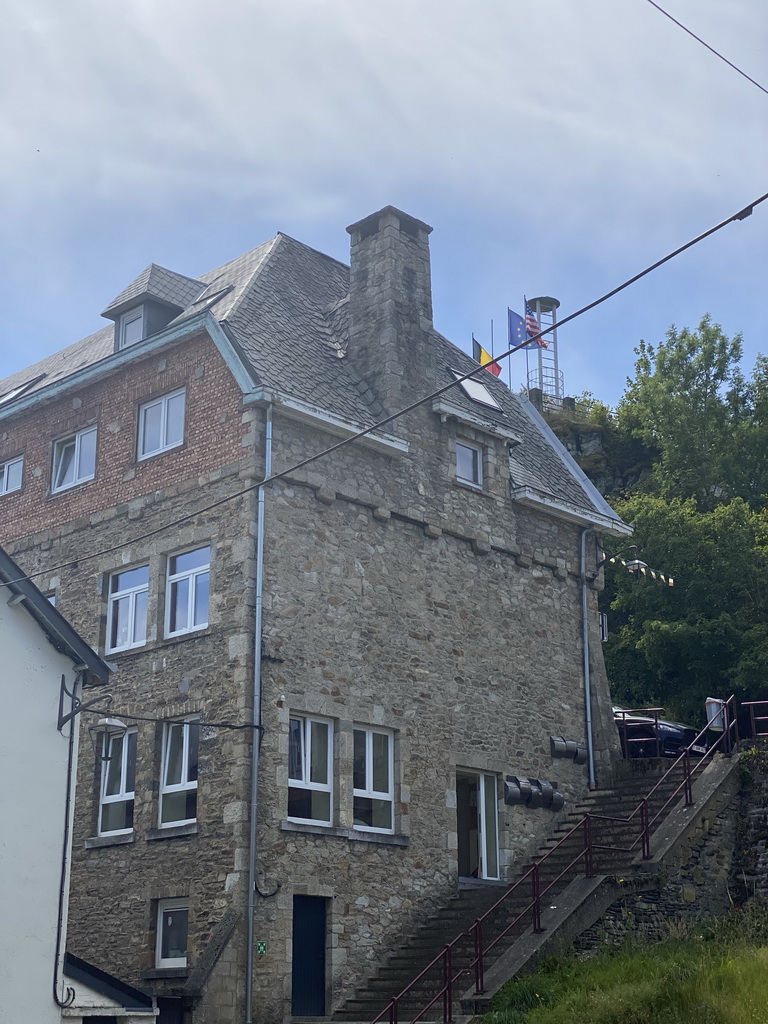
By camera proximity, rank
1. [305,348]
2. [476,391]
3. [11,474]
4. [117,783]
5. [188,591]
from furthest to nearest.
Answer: [476,391]
[11,474]
[305,348]
[117,783]
[188,591]

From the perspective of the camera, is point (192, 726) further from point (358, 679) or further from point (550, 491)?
point (550, 491)

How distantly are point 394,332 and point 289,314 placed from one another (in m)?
1.91

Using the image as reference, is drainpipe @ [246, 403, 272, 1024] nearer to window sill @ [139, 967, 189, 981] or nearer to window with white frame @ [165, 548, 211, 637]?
window with white frame @ [165, 548, 211, 637]

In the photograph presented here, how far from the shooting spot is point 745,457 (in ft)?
131

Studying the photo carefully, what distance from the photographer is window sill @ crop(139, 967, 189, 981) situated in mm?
17484

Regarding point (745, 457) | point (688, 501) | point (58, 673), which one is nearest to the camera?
point (58, 673)

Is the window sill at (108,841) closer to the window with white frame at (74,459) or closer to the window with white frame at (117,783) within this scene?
the window with white frame at (117,783)

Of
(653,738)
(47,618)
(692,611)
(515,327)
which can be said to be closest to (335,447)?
(47,618)

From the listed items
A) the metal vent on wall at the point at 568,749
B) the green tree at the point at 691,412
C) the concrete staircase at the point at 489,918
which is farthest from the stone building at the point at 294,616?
the green tree at the point at 691,412

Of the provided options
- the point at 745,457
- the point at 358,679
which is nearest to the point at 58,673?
the point at 358,679

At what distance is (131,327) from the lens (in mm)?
22766

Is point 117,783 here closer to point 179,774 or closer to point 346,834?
point 179,774

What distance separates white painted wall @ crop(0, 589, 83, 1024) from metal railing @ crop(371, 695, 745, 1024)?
4.31 metres

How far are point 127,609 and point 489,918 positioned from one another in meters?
7.37
